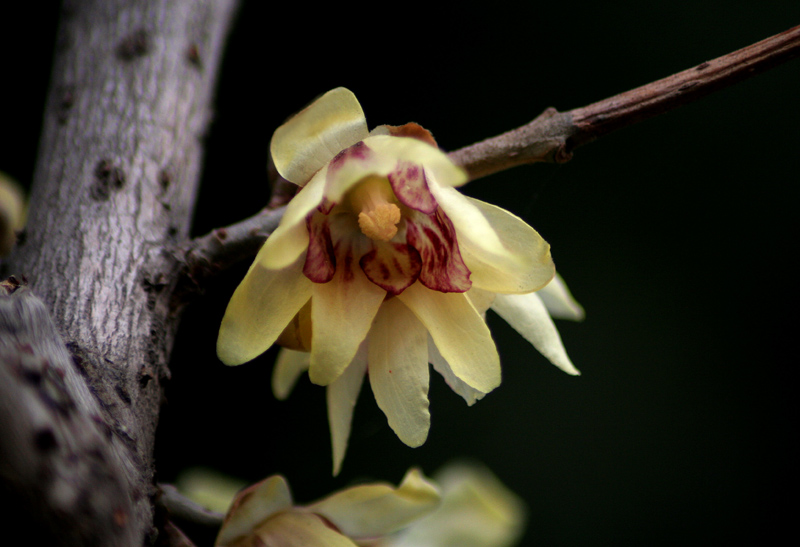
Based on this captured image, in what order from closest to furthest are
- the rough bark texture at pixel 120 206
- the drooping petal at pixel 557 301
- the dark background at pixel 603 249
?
the rough bark texture at pixel 120 206 → the drooping petal at pixel 557 301 → the dark background at pixel 603 249

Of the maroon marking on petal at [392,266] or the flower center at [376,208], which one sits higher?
the flower center at [376,208]

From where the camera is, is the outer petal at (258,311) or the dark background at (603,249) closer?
the outer petal at (258,311)

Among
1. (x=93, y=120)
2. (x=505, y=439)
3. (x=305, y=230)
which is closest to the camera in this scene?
(x=305, y=230)

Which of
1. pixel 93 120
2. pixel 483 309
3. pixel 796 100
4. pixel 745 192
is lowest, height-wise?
pixel 745 192

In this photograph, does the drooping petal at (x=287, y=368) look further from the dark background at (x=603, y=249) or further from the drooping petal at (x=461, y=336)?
the dark background at (x=603, y=249)

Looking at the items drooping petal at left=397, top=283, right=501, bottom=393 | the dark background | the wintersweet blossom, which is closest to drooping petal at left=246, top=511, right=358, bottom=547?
the wintersweet blossom

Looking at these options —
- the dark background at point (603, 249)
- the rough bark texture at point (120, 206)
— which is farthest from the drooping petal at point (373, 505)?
the dark background at point (603, 249)

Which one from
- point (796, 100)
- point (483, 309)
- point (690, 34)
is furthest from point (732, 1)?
point (483, 309)

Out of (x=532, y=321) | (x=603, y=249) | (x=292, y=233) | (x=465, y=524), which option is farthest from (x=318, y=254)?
(x=603, y=249)

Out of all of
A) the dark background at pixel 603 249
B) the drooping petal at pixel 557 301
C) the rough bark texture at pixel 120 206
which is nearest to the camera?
the rough bark texture at pixel 120 206

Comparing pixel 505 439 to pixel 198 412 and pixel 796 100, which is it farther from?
pixel 796 100
